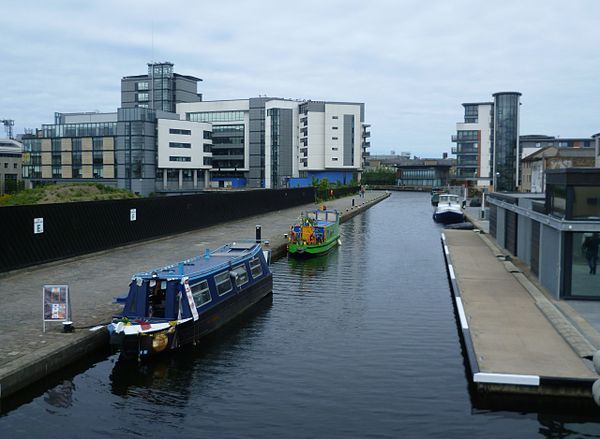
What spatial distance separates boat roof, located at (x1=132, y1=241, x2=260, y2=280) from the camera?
63.1ft

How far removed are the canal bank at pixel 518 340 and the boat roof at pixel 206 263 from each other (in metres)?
8.21

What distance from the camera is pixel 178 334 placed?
1831 cm

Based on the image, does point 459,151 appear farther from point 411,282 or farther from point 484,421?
point 484,421

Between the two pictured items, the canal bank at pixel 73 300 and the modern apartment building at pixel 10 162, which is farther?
the modern apartment building at pixel 10 162

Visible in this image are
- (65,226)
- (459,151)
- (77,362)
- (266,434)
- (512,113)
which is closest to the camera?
(266,434)

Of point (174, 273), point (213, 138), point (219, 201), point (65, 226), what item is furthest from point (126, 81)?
point (174, 273)

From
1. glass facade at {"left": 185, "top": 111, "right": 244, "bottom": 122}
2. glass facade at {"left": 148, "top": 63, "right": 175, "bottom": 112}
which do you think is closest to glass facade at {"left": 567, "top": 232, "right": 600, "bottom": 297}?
glass facade at {"left": 185, "top": 111, "right": 244, "bottom": 122}

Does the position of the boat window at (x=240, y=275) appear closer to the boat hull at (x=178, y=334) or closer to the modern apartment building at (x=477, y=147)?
the boat hull at (x=178, y=334)

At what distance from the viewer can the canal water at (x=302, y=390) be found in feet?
45.3

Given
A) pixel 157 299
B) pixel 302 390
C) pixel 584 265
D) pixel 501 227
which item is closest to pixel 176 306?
pixel 157 299

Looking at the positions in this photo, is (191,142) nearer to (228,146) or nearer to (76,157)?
(76,157)

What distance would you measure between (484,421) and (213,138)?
144 m

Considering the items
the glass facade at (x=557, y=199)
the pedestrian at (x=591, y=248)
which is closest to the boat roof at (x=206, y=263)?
the glass facade at (x=557, y=199)

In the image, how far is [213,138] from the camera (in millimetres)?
153500
